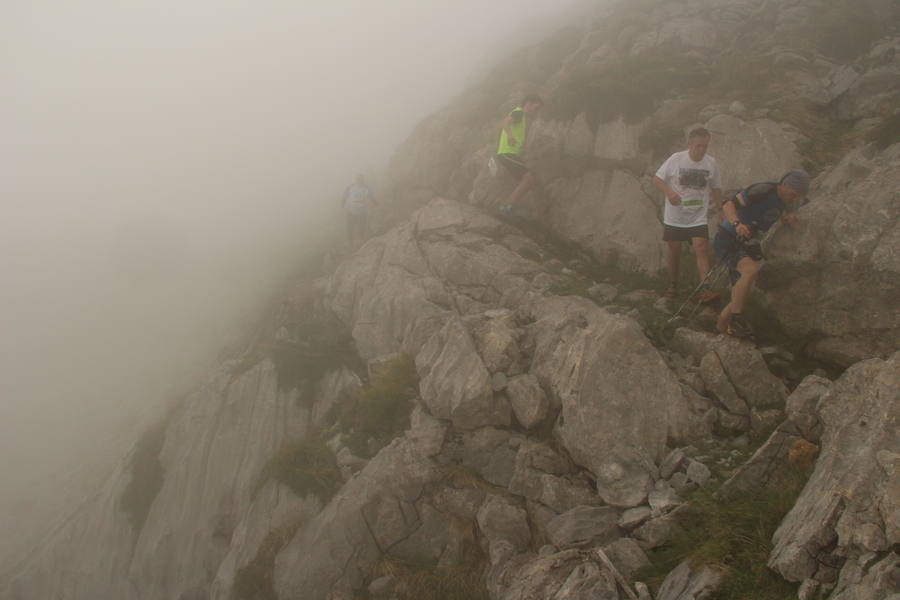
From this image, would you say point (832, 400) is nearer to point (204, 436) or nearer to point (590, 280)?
point (590, 280)

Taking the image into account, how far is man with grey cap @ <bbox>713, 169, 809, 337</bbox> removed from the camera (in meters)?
8.88

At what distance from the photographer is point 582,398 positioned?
9.42 metres

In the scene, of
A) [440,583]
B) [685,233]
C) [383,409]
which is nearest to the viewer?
[440,583]

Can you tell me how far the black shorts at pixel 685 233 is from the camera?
33.7 feet

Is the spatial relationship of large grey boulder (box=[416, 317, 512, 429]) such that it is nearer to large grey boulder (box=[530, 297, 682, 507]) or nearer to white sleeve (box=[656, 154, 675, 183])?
large grey boulder (box=[530, 297, 682, 507])

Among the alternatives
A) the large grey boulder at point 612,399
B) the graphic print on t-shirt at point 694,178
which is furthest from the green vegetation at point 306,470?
the graphic print on t-shirt at point 694,178

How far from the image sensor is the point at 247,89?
74625 mm

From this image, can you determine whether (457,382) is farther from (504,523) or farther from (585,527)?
(585,527)

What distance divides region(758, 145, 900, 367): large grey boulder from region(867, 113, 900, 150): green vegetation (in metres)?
0.42

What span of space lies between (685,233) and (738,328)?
2.24 metres

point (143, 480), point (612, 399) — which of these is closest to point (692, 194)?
point (612, 399)

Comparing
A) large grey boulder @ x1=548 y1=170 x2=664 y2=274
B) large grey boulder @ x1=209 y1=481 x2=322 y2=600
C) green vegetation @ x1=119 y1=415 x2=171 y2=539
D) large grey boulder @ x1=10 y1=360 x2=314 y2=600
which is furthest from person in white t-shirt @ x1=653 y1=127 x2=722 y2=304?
green vegetation @ x1=119 y1=415 x2=171 y2=539

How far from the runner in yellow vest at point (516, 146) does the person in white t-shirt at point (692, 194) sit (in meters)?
6.16

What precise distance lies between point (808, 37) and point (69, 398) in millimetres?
43186
